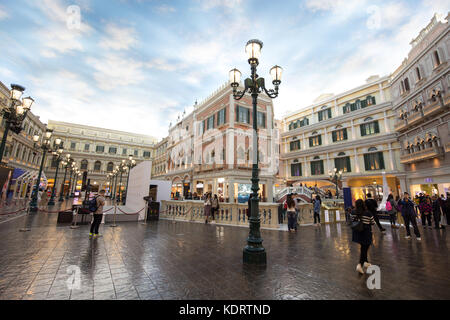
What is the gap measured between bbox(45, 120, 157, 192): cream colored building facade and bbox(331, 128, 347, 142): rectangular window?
4448 cm

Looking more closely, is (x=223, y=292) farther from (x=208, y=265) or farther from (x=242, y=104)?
(x=242, y=104)

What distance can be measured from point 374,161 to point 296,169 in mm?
10458

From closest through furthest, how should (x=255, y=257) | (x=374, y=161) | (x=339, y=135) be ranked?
(x=255, y=257) → (x=374, y=161) → (x=339, y=135)

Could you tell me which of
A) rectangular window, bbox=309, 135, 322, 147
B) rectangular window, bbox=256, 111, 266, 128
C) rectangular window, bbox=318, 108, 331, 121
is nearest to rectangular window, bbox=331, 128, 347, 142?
rectangular window, bbox=309, 135, 322, 147

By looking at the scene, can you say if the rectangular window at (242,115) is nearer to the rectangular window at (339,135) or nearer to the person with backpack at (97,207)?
the rectangular window at (339,135)

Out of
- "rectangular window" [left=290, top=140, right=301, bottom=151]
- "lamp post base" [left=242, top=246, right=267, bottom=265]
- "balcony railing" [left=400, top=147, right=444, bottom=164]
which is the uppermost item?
"rectangular window" [left=290, top=140, right=301, bottom=151]

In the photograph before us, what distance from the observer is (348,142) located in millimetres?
26812

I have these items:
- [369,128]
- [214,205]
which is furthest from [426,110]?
[214,205]

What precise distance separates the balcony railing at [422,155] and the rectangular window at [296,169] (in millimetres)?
12479

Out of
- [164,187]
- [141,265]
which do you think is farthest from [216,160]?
[141,265]

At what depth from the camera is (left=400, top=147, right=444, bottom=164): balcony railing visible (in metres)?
17.4

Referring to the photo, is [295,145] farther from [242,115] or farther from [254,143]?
[254,143]

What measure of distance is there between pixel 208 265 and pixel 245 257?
0.92 metres

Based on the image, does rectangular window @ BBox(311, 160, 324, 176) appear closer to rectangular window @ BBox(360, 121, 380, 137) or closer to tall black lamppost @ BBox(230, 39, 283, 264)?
rectangular window @ BBox(360, 121, 380, 137)
